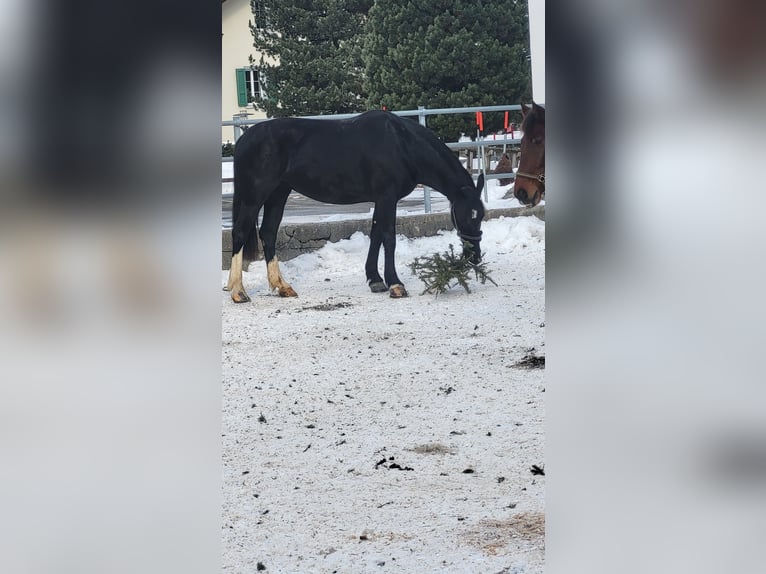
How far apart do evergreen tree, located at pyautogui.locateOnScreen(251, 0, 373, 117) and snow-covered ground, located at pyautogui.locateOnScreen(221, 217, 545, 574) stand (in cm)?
1116

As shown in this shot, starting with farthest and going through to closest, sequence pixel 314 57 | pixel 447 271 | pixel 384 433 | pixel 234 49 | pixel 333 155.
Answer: pixel 234 49 < pixel 314 57 < pixel 333 155 < pixel 447 271 < pixel 384 433

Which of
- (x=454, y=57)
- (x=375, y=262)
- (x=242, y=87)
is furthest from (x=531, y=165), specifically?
(x=242, y=87)

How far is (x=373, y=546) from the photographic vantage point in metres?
2.37

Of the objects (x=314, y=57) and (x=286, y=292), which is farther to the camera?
(x=314, y=57)

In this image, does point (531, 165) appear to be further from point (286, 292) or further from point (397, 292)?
point (286, 292)

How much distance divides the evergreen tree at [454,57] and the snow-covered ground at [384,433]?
8.67m

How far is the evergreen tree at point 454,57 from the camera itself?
48.0 feet

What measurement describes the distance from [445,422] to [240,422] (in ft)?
2.60

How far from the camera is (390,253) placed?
252 inches

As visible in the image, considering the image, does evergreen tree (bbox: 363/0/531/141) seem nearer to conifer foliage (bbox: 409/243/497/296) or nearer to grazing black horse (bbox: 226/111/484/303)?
grazing black horse (bbox: 226/111/484/303)
